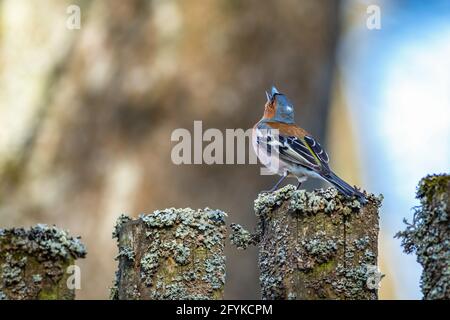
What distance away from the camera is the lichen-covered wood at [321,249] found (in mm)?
3223

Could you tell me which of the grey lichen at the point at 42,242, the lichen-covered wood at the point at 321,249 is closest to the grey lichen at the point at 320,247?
the lichen-covered wood at the point at 321,249

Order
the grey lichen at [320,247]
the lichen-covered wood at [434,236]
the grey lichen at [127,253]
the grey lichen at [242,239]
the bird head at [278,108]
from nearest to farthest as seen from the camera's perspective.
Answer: the lichen-covered wood at [434,236] → the grey lichen at [320,247] → the grey lichen at [127,253] → the grey lichen at [242,239] → the bird head at [278,108]

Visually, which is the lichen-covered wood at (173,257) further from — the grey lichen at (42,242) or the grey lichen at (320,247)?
the grey lichen at (320,247)

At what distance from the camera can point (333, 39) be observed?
7543 mm

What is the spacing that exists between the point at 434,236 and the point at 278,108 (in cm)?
404

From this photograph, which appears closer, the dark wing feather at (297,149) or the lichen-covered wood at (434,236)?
the lichen-covered wood at (434,236)

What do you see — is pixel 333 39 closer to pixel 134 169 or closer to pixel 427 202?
pixel 134 169

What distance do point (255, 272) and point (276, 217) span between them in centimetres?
276

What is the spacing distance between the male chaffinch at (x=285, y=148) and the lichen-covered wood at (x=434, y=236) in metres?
3.21

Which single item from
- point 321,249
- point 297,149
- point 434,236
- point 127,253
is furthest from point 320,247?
point 297,149

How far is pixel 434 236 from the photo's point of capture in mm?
3100

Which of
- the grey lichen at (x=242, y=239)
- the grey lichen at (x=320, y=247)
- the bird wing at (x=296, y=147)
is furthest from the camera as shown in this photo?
the bird wing at (x=296, y=147)

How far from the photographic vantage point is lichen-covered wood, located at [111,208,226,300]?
322cm
